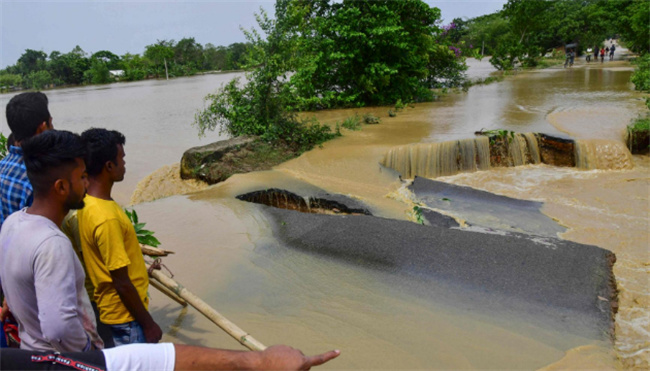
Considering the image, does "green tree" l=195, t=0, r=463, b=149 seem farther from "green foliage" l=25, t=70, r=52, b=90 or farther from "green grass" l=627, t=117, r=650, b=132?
"green foliage" l=25, t=70, r=52, b=90

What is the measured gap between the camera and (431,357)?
3484 millimetres

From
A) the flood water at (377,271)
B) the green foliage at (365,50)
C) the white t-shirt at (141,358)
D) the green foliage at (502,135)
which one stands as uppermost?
the green foliage at (365,50)

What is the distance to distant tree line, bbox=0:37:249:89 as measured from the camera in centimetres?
4953

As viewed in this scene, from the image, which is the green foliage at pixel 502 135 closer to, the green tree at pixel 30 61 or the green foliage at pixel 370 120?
the green foliage at pixel 370 120

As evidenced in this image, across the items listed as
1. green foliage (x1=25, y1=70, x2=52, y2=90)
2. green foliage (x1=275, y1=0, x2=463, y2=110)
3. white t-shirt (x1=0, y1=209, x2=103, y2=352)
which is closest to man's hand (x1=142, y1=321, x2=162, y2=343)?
white t-shirt (x1=0, y1=209, x2=103, y2=352)

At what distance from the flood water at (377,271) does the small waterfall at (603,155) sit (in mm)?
75

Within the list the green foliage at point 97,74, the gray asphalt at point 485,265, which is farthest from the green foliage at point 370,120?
the green foliage at point 97,74

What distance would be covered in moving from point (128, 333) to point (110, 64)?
229 feet

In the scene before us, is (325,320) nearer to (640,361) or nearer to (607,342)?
(607,342)

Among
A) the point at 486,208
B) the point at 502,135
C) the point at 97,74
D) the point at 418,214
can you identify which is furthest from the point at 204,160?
the point at 97,74

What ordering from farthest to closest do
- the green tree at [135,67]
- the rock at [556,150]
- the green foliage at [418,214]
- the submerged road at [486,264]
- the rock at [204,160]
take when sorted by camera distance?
the green tree at [135,67], the rock at [556,150], the rock at [204,160], the green foliage at [418,214], the submerged road at [486,264]

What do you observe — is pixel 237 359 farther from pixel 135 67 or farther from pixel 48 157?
pixel 135 67

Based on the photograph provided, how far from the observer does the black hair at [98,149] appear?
2.42 meters

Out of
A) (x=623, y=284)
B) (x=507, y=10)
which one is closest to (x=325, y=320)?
(x=623, y=284)
